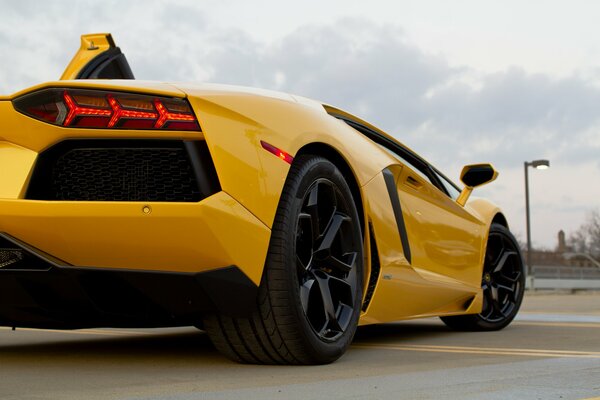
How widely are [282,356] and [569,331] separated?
10.9 feet

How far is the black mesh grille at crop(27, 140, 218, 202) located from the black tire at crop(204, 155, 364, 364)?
0.47m

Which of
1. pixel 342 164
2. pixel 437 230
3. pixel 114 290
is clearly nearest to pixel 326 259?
pixel 342 164

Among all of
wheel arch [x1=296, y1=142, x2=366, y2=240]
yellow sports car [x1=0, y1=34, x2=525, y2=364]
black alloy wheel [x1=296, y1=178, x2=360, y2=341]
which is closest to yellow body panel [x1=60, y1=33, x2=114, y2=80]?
yellow sports car [x1=0, y1=34, x2=525, y2=364]

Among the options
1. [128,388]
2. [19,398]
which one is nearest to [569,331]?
[128,388]

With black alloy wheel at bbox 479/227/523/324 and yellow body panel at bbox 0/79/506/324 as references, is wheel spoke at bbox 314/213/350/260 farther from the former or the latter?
black alloy wheel at bbox 479/227/523/324

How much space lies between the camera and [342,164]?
4168mm

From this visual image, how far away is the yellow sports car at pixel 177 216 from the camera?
10.7 ft

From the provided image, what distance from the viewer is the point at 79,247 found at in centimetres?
328

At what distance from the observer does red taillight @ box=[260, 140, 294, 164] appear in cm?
353

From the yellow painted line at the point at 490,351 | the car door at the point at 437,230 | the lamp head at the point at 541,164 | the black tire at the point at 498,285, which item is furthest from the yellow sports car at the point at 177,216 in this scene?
the lamp head at the point at 541,164

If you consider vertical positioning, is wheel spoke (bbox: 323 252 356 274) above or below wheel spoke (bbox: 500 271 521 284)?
above

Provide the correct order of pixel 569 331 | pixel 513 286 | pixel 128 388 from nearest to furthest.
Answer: pixel 128 388 → pixel 569 331 → pixel 513 286

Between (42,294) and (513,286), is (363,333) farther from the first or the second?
(42,294)

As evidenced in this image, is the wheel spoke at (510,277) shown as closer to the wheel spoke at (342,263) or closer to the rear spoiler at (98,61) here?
the wheel spoke at (342,263)
